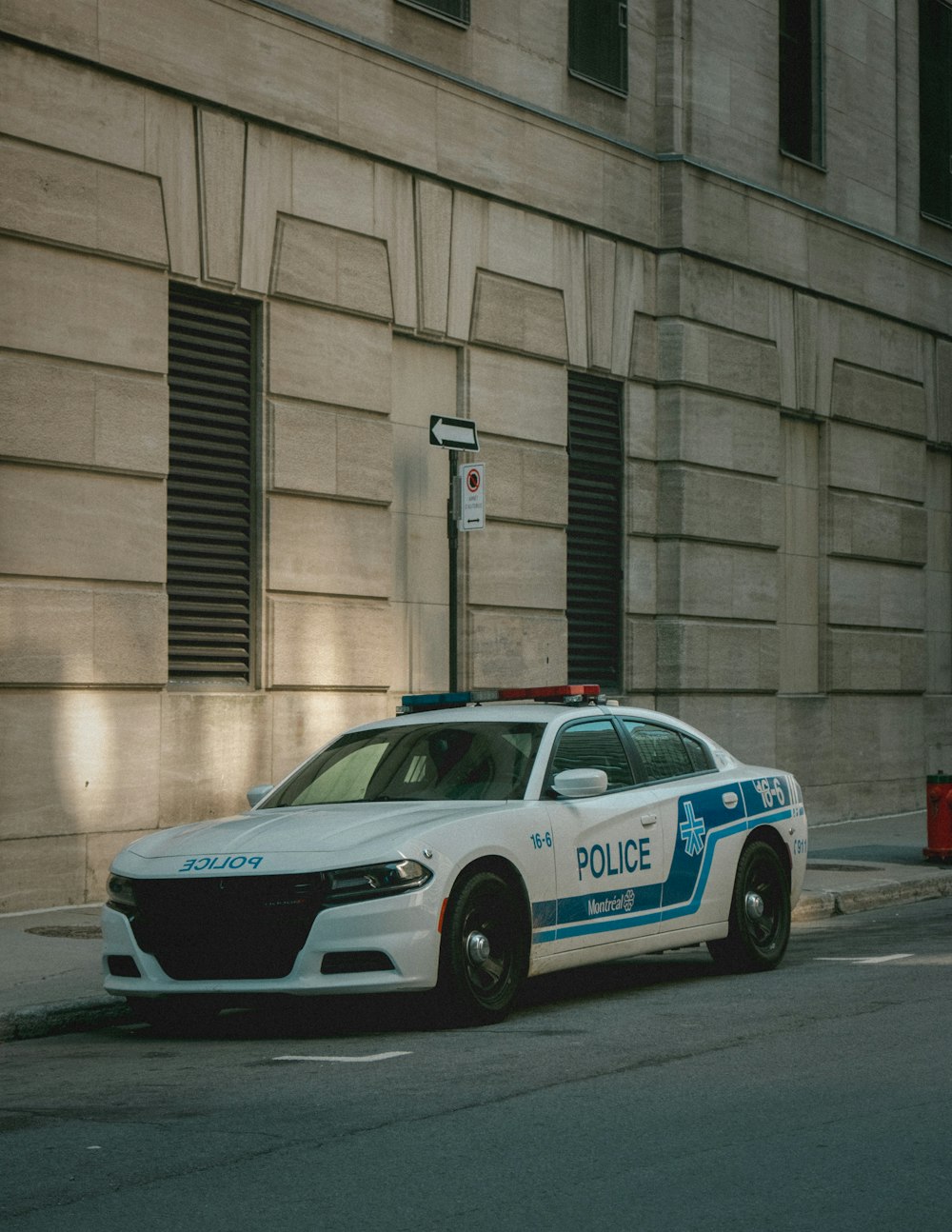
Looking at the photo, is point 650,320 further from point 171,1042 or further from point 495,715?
point 171,1042

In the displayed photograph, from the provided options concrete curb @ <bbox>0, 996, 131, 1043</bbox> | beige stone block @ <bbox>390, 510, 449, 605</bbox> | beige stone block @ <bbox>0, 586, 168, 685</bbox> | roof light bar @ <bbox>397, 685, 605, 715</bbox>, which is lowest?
concrete curb @ <bbox>0, 996, 131, 1043</bbox>

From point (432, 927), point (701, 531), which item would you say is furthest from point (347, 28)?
point (432, 927)

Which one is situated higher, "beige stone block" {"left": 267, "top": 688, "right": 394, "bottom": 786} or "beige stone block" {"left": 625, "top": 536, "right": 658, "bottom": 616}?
"beige stone block" {"left": 625, "top": 536, "right": 658, "bottom": 616}

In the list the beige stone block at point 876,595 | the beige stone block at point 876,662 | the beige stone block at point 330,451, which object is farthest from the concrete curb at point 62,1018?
the beige stone block at point 876,595

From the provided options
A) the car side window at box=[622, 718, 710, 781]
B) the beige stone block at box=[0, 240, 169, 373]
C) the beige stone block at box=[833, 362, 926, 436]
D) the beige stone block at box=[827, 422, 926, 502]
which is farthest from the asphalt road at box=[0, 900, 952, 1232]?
the beige stone block at box=[833, 362, 926, 436]

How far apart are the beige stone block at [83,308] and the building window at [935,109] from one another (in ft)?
43.5

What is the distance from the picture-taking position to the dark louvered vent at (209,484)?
14.8 m

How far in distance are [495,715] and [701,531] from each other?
9933mm

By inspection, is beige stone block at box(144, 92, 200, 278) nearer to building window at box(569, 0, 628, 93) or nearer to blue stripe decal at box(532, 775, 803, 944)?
building window at box(569, 0, 628, 93)

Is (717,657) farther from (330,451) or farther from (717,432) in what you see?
(330,451)

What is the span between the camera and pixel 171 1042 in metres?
8.70

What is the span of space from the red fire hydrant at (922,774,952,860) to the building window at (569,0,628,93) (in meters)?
7.68

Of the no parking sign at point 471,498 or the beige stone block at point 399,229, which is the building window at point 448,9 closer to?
the beige stone block at point 399,229

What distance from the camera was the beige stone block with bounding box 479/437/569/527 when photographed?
1738cm
